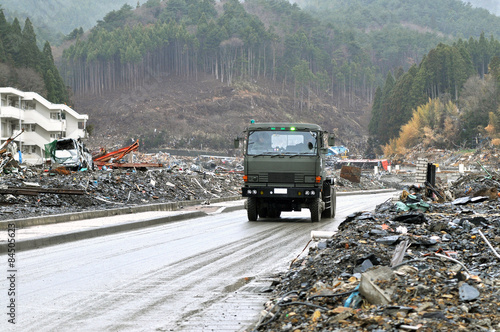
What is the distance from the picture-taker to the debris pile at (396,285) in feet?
17.4

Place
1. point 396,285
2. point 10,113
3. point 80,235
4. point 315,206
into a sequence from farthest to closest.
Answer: point 10,113, point 315,206, point 80,235, point 396,285

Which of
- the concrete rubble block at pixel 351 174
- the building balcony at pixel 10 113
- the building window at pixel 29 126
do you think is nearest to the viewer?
the concrete rubble block at pixel 351 174

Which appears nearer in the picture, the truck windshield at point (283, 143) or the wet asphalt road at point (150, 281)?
the wet asphalt road at point (150, 281)

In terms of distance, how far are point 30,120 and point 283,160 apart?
208 ft

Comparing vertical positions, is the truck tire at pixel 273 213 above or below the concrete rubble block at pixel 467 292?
below

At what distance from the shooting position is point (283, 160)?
62.0 ft

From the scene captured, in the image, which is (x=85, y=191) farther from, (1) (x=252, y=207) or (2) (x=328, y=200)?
(2) (x=328, y=200)

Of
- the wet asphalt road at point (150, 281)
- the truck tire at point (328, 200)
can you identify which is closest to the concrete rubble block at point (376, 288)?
the wet asphalt road at point (150, 281)

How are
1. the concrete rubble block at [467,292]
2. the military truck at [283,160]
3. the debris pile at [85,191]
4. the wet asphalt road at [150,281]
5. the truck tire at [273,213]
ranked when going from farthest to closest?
the debris pile at [85,191], the truck tire at [273,213], the military truck at [283,160], the wet asphalt road at [150,281], the concrete rubble block at [467,292]

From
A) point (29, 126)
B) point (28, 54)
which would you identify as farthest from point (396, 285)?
point (28, 54)

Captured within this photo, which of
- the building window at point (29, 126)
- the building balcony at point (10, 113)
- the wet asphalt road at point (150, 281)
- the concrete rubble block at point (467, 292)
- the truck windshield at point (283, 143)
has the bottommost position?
the wet asphalt road at point (150, 281)

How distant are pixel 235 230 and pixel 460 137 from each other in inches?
4226

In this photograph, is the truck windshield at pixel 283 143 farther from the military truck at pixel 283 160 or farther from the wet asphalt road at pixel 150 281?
the wet asphalt road at pixel 150 281

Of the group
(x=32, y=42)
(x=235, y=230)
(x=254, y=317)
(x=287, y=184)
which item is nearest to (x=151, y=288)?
(x=254, y=317)
